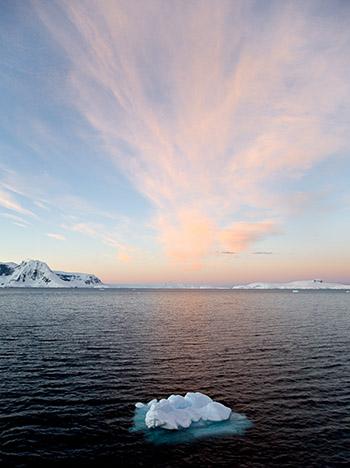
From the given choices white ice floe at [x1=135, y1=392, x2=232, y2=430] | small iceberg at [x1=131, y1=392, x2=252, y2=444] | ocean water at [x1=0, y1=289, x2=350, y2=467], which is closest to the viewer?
ocean water at [x1=0, y1=289, x2=350, y2=467]

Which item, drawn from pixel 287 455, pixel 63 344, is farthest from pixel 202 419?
pixel 63 344

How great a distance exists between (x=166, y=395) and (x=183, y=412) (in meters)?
7.00

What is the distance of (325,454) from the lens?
24.1 meters

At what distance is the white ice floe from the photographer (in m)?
27.7

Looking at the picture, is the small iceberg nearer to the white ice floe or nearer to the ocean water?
the white ice floe

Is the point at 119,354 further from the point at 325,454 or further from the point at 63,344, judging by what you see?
the point at 325,454

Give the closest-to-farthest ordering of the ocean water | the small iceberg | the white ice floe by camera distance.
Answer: the ocean water
the small iceberg
the white ice floe

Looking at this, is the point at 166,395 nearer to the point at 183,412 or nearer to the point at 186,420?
the point at 183,412

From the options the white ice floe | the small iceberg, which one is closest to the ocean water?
the small iceberg

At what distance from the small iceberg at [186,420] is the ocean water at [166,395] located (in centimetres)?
65

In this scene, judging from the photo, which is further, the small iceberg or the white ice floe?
the white ice floe

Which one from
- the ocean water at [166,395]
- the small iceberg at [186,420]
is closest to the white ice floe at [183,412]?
the small iceberg at [186,420]

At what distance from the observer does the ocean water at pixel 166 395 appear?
2395 centimetres

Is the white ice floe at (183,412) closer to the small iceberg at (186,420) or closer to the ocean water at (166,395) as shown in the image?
the small iceberg at (186,420)
